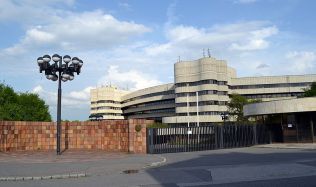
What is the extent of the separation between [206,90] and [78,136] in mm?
79456

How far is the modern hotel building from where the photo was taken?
10631cm

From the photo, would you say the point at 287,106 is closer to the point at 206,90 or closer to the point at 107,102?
the point at 206,90

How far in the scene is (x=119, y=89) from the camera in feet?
586

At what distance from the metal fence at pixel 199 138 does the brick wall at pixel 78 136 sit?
104cm

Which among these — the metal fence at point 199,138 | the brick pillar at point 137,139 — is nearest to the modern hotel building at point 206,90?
the metal fence at point 199,138

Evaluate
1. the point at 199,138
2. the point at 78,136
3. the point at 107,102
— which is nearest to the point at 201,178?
the point at 199,138

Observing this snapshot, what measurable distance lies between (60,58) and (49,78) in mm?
1299

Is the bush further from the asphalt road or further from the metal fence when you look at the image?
the asphalt road

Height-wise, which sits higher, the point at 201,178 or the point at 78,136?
the point at 78,136

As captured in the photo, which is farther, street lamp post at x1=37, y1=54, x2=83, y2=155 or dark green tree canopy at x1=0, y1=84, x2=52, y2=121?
dark green tree canopy at x1=0, y1=84, x2=52, y2=121

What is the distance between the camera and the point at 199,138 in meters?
30.3

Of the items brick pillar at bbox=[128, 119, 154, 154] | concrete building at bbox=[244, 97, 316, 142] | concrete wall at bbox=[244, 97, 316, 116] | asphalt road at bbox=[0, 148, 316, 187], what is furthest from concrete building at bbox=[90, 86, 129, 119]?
asphalt road at bbox=[0, 148, 316, 187]

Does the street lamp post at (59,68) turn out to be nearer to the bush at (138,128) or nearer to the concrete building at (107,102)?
the bush at (138,128)

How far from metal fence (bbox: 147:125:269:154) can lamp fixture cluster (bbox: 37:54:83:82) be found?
22.5ft
